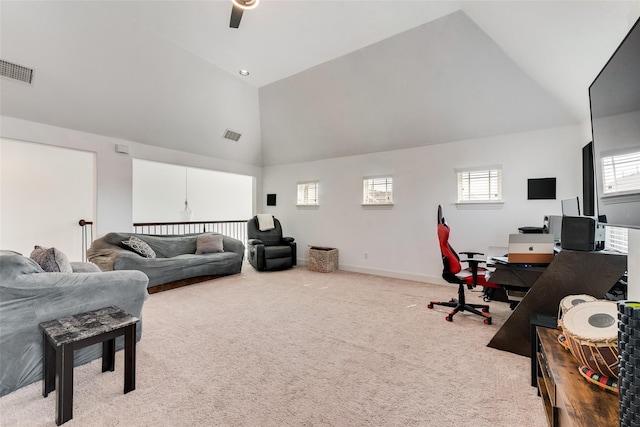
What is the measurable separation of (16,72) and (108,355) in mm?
3608

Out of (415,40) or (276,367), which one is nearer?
(276,367)

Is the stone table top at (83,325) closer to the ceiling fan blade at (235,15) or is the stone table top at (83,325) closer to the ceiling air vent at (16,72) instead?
the ceiling fan blade at (235,15)

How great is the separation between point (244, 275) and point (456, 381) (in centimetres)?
420

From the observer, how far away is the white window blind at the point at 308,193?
6.43m

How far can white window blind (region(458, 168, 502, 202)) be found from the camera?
436 cm

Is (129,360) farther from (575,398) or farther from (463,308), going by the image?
(463,308)

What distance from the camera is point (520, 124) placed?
4055 mm

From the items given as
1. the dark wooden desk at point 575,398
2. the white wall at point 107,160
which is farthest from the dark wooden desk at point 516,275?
the white wall at point 107,160

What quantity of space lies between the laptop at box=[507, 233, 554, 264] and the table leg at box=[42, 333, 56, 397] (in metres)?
3.55

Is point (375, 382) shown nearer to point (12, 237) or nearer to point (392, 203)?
point (392, 203)

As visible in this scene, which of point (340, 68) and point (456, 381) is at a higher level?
point (340, 68)

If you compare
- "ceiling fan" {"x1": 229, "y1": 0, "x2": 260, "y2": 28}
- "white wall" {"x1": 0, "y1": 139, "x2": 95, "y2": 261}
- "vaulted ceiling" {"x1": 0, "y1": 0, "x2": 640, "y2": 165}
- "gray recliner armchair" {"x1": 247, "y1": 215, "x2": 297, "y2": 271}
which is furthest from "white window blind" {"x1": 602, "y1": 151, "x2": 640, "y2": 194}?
"white wall" {"x1": 0, "y1": 139, "x2": 95, "y2": 261}

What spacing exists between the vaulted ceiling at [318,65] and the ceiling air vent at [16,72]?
0.10 metres

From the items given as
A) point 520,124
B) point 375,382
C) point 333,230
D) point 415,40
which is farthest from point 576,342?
point 333,230
